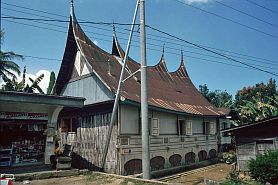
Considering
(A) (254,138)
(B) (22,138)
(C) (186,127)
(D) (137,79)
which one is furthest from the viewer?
(C) (186,127)

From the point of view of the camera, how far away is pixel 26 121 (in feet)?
45.6

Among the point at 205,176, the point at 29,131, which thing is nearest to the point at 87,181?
the point at 29,131

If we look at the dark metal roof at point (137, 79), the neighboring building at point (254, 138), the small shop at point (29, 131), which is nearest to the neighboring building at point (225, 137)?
the dark metal roof at point (137, 79)

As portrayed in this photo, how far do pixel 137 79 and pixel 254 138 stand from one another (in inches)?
344

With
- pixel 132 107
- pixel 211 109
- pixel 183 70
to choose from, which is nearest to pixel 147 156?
pixel 132 107

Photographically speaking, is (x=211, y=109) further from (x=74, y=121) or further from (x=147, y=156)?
(x=147, y=156)

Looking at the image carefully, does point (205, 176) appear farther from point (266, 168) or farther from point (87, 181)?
point (87, 181)

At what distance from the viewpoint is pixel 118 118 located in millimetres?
14305

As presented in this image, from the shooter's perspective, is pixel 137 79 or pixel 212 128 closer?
pixel 137 79

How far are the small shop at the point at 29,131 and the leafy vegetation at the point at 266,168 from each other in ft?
28.3

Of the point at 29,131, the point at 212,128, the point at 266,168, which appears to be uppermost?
the point at 29,131

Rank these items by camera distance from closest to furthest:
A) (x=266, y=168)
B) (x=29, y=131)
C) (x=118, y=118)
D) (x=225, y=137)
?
(x=266, y=168) → (x=29, y=131) → (x=118, y=118) → (x=225, y=137)

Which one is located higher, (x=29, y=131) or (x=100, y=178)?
(x=29, y=131)

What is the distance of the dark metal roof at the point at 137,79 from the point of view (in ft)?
53.8
